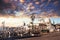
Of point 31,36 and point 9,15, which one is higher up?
point 9,15

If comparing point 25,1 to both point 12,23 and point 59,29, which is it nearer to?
point 12,23

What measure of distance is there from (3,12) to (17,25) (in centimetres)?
31

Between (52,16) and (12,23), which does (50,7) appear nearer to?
(52,16)

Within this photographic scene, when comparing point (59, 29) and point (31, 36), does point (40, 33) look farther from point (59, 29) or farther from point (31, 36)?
point (59, 29)

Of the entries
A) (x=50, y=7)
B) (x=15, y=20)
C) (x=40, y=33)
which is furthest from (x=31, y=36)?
(x=50, y=7)

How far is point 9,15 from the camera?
2.47 metres

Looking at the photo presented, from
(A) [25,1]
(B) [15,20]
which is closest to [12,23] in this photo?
(B) [15,20]

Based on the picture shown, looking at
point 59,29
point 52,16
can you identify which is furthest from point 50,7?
point 59,29

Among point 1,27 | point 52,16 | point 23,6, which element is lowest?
point 1,27

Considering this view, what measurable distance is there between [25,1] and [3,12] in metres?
0.40

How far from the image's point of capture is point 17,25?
2467mm

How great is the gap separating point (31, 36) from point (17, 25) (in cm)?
29

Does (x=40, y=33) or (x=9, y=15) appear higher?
(x=9, y=15)

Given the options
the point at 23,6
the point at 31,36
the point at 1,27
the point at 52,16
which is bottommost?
Result: the point at 31,36
